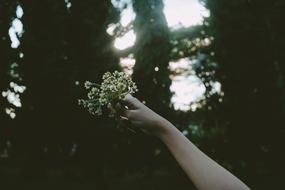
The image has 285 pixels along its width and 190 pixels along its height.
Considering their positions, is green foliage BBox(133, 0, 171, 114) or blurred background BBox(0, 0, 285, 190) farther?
green foliage BBox(133, 0, 171, 114)

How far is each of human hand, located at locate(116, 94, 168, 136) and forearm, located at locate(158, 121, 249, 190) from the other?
0.19 ft

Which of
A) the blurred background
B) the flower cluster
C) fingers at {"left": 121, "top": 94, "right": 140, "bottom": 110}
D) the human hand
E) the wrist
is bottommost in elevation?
the wrist

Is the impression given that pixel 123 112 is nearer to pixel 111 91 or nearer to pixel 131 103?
pixel 131 103

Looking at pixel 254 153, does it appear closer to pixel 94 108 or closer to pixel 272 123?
pixel 272 123

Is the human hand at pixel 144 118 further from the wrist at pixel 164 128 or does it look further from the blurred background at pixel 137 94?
the blurred background at pixel 137 94

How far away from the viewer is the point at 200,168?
48.6 inches

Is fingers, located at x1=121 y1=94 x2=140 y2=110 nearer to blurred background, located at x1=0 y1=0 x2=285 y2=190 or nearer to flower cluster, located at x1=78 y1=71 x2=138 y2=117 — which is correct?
flower cluster, located at x1=78 y1=71 x2=138 y2=117

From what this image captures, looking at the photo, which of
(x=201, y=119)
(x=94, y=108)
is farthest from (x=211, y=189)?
(x=201, y=119)

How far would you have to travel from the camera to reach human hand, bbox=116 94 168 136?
1.43 meters

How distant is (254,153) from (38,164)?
7127 mm

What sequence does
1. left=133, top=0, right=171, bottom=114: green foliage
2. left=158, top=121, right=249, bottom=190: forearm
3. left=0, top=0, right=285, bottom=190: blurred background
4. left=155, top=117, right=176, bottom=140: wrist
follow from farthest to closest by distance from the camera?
left=133, top=0, right=171, bottom=114: green foliage
left=0, top=0, right=285, bottom=190: blurred background
left=155, top=117, right=176, bottom=140: wrist
left=158, top=121, right=249, bottom=190: forearm

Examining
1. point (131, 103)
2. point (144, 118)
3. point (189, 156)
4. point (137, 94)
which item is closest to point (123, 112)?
point (131, 103)

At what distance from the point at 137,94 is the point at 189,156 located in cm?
1115

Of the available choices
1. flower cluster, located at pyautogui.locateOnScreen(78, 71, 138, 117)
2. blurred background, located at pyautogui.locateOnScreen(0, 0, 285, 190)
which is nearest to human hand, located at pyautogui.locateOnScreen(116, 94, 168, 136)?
flower cluster, located at pyautogui.locateOnScreen(78, 71, 138, 117)
